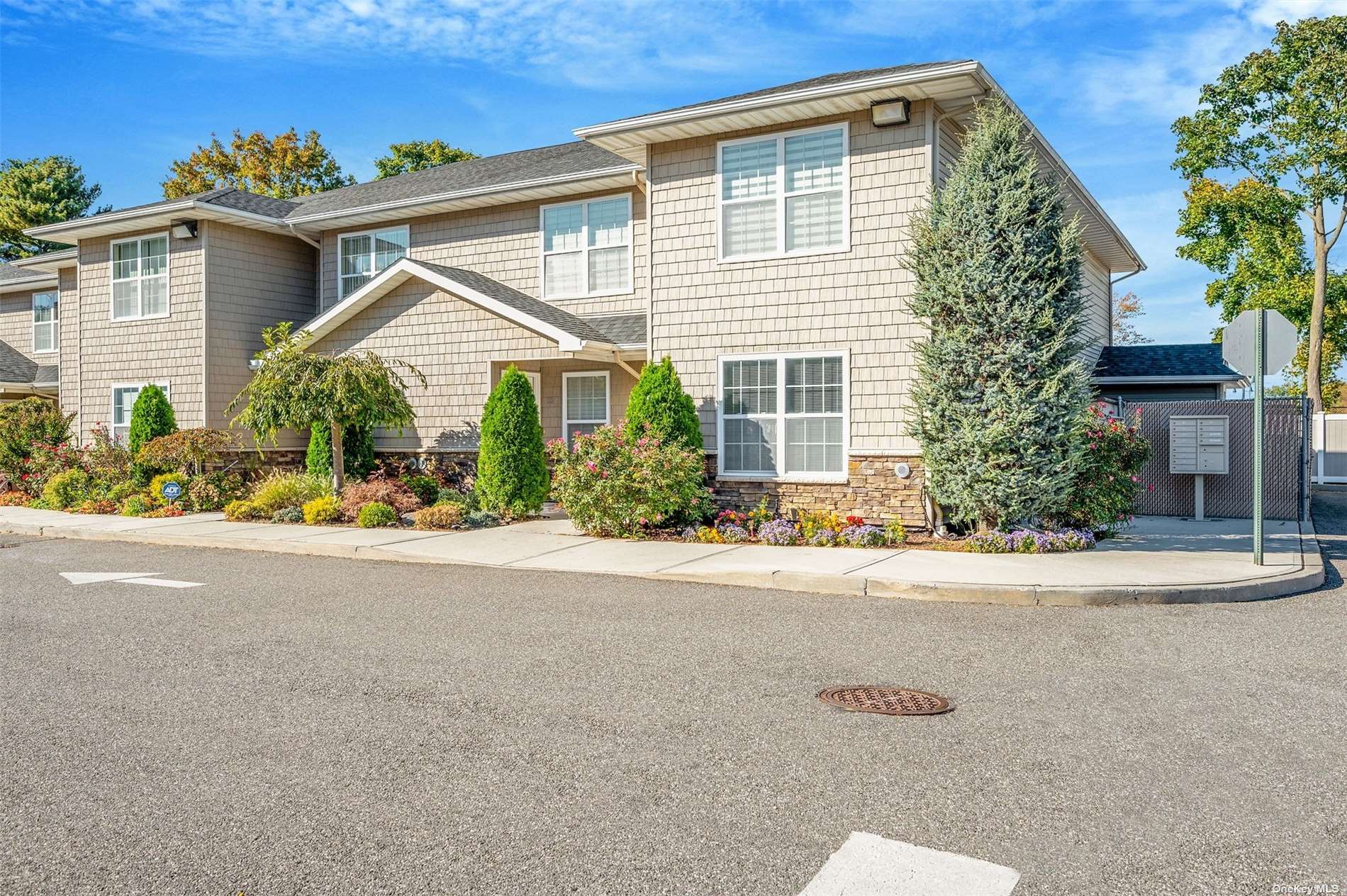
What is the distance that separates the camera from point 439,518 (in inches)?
532

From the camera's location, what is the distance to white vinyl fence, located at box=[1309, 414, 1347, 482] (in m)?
26.2

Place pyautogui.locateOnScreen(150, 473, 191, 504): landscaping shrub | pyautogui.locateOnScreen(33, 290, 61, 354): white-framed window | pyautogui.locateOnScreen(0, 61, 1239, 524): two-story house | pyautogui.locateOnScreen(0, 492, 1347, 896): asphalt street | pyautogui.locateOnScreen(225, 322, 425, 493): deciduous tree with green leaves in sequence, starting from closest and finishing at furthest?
pyautogui.locateOnScreen(0, 492, 1347, 896): asphalt street, pyautogui.locateOnScreen(0, 61, 1239, 524): two-story house, pyautogui.locateOnScreen(225, 322, 425, 493): deciduous tree with green leaves, pyautogui.locateOnScreen(150, 473, 191, 504): landscaping shrub, pyautogui.locateOnScreen(33, 290, 61, 354): white-framed window

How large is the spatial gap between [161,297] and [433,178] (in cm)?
602

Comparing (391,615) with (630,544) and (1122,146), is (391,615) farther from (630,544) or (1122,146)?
(1122,146)

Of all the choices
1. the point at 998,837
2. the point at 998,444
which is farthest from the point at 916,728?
the point at 998,444

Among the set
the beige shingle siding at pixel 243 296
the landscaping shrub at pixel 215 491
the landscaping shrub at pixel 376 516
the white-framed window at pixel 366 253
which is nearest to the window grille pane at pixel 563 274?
the white-framed window at pixel 366 253

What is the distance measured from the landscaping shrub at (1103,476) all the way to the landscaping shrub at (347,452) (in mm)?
11086

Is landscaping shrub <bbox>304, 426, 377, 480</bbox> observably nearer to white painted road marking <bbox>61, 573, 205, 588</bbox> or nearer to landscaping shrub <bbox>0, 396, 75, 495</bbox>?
white painted road marking <bbox>61, 573, 205, 588</bbox>

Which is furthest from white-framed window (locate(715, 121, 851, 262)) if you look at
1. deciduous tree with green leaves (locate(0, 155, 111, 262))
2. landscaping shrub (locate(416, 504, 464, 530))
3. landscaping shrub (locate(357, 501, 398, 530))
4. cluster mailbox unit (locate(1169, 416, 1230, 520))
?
deciduous tree with green leaves (locate(0, 155, 111, 262))

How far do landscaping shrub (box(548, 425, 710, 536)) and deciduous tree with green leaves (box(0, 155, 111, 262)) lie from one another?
129 feet

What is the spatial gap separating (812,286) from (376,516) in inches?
276

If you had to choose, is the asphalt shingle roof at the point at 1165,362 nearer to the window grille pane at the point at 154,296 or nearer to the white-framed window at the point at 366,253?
the white-framed window at the point at 366,253

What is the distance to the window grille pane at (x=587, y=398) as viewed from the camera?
16.9 metres

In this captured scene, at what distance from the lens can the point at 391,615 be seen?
7957mm
